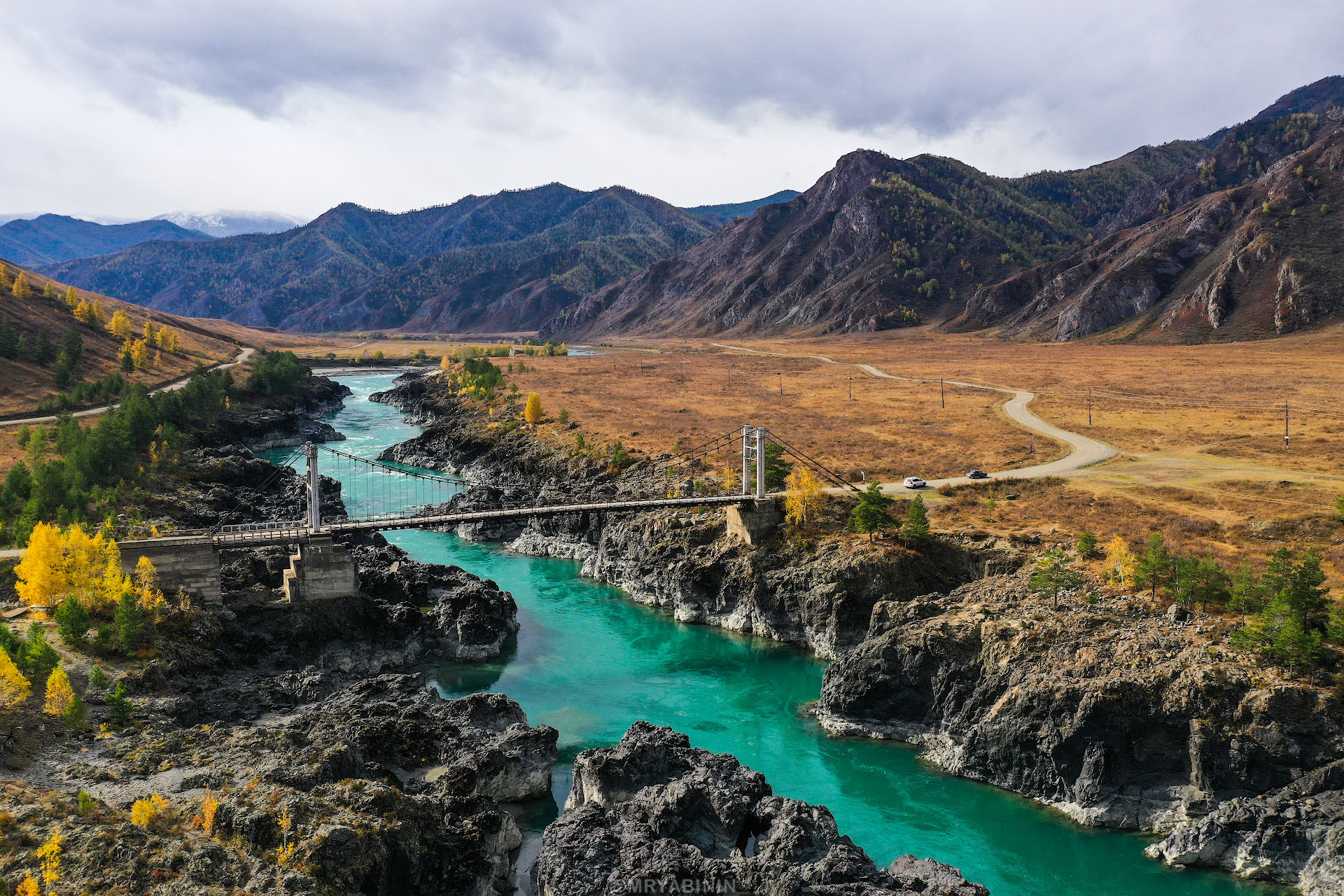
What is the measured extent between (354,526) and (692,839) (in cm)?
2883

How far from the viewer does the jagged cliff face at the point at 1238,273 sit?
152875 mm

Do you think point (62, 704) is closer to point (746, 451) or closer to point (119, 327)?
point (746, 451)

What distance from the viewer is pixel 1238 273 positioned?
166 metres

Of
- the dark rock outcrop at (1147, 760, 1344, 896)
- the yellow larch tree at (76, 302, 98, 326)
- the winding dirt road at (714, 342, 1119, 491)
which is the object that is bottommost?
the dark rock outcrop at (1147, 760, 1344, 896)

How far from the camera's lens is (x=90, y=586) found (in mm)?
38281

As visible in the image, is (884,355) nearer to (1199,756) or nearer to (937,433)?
(937,433)

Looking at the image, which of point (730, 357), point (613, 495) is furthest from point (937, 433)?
point (730, 357)

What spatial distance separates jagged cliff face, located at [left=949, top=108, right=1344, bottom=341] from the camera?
15288cm

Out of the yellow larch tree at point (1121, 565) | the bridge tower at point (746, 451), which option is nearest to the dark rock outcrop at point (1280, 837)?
the yellow larch tree at point (1121, 565)

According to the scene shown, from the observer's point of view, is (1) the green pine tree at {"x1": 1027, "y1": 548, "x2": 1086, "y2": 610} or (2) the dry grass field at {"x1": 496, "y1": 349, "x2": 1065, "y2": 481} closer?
(1) the green pine tree at {"x1": 1027, "y1": 548, "x2": 1086, "y2": 610}

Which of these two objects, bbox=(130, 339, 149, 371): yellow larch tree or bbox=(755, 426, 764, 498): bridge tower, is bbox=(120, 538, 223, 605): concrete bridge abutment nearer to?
bbox=(755, 426, 764, 498): bridge tower

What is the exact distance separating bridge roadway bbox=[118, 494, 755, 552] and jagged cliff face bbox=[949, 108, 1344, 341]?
146m

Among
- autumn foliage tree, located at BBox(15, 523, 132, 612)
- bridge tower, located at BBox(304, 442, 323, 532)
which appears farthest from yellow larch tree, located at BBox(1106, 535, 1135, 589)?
autumn foliage tree, located at BBox(15, 523, 132, 612)

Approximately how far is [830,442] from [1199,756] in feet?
171
